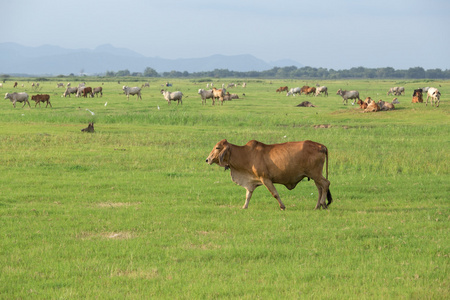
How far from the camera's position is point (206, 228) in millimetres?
10578

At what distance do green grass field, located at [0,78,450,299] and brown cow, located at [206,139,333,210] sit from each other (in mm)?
598

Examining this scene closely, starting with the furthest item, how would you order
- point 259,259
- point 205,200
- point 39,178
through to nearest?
point 39,178
point 205,200
point 259,259

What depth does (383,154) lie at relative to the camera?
21.7 metres

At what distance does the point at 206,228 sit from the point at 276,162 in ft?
8.52

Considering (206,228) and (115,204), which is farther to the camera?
(115,204)

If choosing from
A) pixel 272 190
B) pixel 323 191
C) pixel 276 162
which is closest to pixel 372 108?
pixel 323 191

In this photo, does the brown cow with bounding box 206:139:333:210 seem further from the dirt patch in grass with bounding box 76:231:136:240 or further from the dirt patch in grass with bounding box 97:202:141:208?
the dirt patch in grass with bounding box 76:231:136:240

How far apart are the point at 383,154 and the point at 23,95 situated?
3715 centimetres

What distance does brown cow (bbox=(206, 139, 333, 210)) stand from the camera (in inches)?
486

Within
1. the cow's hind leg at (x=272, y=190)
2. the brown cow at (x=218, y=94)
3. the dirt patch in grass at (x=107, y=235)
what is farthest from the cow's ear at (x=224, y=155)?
the brown cow at (x=218, y=94)

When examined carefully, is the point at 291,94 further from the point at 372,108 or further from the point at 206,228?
the point at 206,228

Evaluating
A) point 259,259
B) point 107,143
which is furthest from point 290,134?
point 259,259

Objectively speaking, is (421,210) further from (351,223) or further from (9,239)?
(9,239)

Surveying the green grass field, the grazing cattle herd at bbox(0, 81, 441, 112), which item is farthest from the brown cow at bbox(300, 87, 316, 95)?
the green grass field
